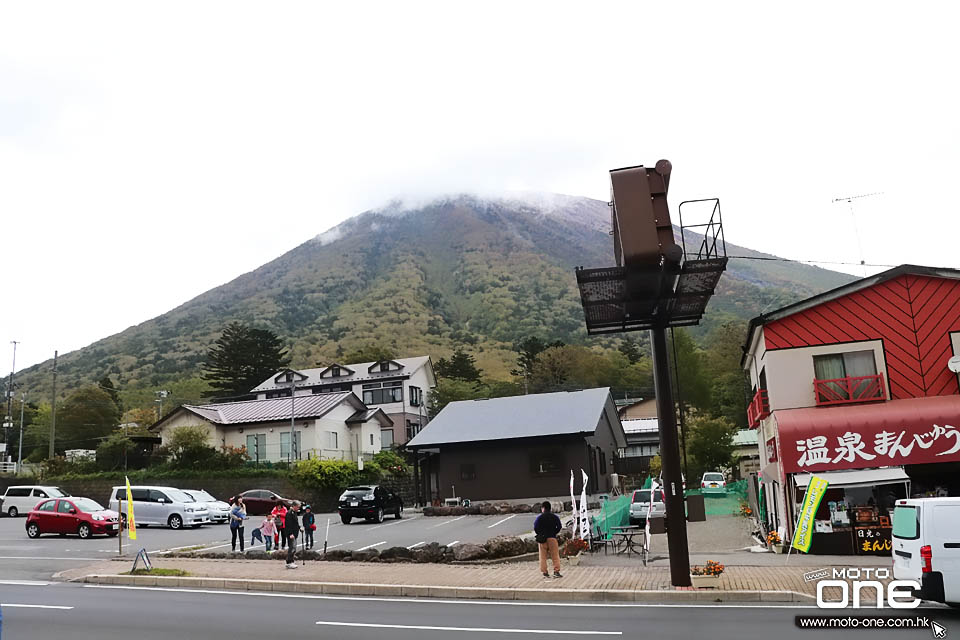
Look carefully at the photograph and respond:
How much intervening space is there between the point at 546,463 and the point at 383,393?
31287 mm

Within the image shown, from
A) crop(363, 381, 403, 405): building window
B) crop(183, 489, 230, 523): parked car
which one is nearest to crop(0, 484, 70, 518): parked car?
crop(183, 489, 230, 523): parked car

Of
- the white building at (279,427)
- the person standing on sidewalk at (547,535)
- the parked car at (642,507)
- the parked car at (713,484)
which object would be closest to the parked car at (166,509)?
the white building at (279,427)

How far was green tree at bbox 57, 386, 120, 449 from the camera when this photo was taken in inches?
2717

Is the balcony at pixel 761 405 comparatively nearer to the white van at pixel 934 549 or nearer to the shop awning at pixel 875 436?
the shop awning at pixel 875 436

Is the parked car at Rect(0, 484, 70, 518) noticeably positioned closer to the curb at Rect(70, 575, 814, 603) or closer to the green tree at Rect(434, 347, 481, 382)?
the curb at Rect(70, 575, 814, 603)

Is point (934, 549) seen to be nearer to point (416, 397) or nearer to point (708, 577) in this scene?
point (708, 577)

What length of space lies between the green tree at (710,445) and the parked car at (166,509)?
103ft

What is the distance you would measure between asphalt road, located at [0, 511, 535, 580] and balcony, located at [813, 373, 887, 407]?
38.1 ft

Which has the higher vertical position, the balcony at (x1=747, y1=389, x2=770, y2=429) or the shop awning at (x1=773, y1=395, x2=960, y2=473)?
the balcony at (x1=747, y1=389, x2=770, y2=429)

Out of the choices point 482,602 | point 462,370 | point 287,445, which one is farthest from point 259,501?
point 462,370

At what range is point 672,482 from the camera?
594 inches

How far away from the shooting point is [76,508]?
93.1 feet

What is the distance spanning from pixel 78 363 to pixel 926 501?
139 m

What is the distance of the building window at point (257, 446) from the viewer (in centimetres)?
4931
